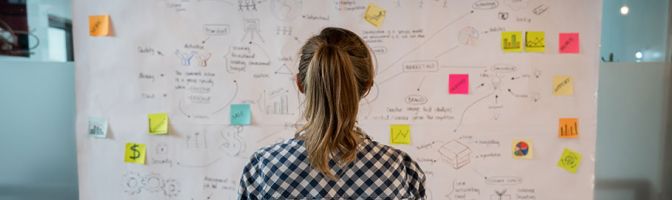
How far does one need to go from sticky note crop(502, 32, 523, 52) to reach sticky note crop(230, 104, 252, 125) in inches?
40.8

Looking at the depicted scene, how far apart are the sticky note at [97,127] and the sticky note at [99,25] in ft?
1.19

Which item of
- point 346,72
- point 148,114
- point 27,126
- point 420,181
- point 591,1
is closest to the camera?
point 346,72

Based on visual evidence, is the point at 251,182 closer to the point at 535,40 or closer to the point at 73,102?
the point at 535,40

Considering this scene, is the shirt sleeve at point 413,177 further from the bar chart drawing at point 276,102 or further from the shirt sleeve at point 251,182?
the bar chart drawing at point 276,102

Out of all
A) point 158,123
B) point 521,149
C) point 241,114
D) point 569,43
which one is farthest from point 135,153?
point 569,43

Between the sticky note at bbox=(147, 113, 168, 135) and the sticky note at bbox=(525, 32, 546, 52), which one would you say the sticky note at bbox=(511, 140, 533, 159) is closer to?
the sticky note at bbox=(525, 32, 546, 52)

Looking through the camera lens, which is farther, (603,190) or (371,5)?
(603,190)

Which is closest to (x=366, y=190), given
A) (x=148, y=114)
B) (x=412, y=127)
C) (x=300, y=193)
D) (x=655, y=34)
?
(x=300, y=193)

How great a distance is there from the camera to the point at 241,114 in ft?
5.99

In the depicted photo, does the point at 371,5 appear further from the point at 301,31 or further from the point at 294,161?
the point at 294,161

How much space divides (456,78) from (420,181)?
0.71m

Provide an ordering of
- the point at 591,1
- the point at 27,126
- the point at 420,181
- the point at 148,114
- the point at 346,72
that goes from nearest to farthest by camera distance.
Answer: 1. the point at 346,72
2. the point at 420,181
3. the point at 591,1
4. the point at 148,114
5. the point at 27,126

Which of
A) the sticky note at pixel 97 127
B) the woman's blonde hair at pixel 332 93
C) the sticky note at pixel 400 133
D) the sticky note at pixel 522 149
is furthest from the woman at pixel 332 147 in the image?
the sticky note at pixel 97 127

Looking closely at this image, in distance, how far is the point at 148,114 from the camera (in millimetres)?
1879
